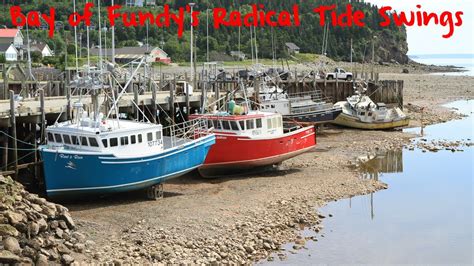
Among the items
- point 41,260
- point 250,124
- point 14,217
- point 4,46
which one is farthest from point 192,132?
point 4,46

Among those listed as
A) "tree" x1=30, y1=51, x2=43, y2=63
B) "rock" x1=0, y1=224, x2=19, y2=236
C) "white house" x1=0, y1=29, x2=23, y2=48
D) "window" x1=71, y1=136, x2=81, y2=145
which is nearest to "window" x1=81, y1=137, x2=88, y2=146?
"window" x1=71, y1=136, x2=81, y2=145

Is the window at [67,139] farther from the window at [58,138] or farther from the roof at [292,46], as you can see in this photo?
the roof at [292,46]

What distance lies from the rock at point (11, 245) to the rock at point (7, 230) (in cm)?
22

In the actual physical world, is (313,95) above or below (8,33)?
below

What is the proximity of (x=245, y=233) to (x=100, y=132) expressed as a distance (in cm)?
563

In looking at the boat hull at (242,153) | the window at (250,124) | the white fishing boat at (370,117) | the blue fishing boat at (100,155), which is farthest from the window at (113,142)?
the white fishing boat at (370,117)

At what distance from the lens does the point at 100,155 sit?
20.7 meters

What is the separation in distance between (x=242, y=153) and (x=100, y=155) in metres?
7.74

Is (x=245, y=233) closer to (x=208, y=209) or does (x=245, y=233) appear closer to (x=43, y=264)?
(x=208, y=209)

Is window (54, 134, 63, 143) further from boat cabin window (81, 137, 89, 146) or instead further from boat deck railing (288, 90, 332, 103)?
boat deck railing (288, 90, 332, 103)

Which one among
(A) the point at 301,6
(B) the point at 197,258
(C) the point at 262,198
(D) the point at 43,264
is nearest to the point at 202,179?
(C) the point at 262,198

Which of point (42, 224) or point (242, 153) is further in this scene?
point (242, 153)

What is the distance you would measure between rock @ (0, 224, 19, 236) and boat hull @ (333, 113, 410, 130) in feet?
100.0

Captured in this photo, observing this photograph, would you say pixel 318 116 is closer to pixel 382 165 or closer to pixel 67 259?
pixel 382 165
